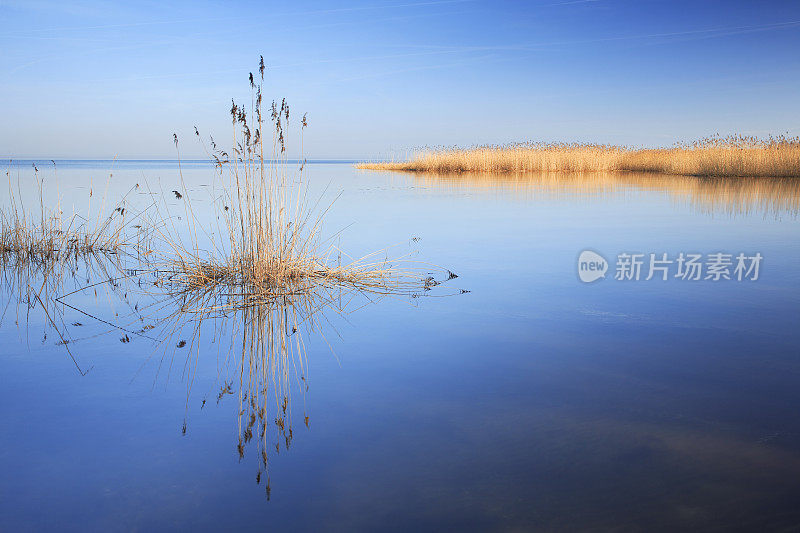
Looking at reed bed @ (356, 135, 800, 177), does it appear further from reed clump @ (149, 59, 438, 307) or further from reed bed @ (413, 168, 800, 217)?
reed clump @ (149, 59, 438, 307)

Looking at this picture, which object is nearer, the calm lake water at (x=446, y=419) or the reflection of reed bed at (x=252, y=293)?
the calm lake water at (x=446, y=419)

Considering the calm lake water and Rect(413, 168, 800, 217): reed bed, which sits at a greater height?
Rect(413, 168, 800, 217): reed bed

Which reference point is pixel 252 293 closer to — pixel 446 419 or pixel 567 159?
pixel 446 419

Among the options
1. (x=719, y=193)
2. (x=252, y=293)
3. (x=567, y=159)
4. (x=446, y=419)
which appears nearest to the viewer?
(x=446, y=419)

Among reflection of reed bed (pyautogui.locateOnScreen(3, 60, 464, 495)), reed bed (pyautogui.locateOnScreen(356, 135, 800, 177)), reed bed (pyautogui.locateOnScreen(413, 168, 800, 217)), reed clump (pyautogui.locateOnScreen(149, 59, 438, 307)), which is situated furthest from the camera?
reed bed (pyautogui.locateOnScreen(356, 135, 800, 177))

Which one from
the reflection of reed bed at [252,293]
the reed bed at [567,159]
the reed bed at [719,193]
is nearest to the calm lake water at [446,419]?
the reflection of reed bed at [252,293]

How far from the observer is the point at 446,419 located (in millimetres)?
1974

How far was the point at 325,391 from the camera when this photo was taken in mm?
2236

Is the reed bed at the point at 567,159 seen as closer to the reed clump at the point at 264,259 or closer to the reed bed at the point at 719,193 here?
the reed bed at the point at 719,193

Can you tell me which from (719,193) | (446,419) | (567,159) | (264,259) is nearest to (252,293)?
(264,259)

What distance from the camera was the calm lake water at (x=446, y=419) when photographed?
4.84 feet

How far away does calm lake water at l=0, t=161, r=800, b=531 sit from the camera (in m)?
1.47

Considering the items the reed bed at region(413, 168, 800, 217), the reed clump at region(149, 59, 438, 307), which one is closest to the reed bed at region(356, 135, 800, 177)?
the reed bed at region(413, 168, 800, 217)

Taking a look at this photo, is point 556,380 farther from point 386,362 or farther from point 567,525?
point 567,525
